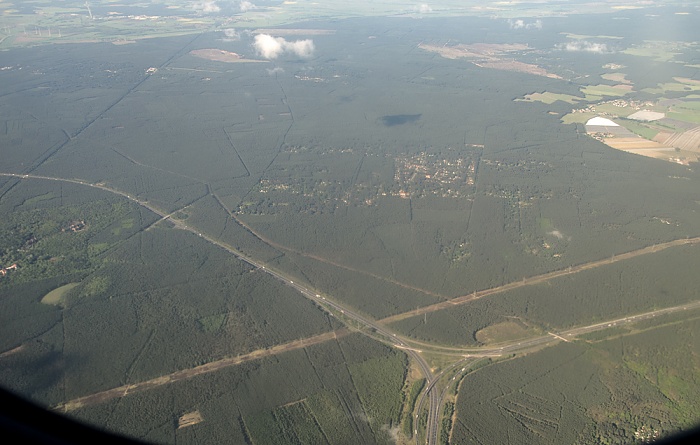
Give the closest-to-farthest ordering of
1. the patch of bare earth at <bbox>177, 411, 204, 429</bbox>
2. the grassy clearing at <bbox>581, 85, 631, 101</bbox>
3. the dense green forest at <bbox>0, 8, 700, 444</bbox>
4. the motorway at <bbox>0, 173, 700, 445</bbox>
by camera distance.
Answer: the patch of bare earth at <bbox>177, 411, 204, 429</bbox>, the dense green forest at <bbox>0, 8, 700, 444</bbox>, the motorway at <bbox>0, 173, 700, 445</bbox>, the grassy clearing at <bbox>581, 85, 631, 101</bbox>

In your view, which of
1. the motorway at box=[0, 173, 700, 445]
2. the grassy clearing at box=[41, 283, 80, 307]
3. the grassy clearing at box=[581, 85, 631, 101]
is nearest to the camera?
the motorway at box=[0, 173, 700, 445]

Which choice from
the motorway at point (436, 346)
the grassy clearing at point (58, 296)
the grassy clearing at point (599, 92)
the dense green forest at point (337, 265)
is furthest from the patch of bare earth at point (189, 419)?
the grassy clearing at point (599, 92)

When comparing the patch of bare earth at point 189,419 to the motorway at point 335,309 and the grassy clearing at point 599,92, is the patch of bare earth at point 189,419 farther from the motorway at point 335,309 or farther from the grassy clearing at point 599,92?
the grassy clearing at point 599,92

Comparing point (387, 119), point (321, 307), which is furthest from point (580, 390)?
point (387, 119)

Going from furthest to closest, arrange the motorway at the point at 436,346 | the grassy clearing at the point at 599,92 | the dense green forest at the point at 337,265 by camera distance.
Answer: the grassy clearing at the point at 599,92 → the motorway at the point at 436,346 → the dense green forest at the point at 337,265

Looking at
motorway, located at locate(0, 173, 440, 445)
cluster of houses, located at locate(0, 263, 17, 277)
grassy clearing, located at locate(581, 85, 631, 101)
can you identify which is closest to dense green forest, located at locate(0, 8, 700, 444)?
motorway, located at locate(0, 173, 440, 445)

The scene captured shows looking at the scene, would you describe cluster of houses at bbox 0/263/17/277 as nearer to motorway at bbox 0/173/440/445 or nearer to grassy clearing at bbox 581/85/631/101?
motorway at bbox 0/173/440/445

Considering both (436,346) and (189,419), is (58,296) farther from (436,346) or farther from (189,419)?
(436,346)

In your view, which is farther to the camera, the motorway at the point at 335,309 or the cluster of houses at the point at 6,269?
the cluster of houses at the point at 6,269
